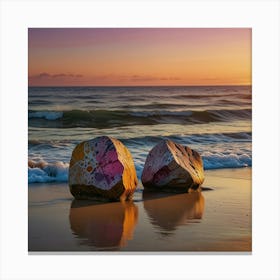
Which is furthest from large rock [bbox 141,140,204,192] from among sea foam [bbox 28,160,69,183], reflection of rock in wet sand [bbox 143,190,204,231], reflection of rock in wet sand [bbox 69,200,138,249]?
sea foam [bbox 28,160,69,183]

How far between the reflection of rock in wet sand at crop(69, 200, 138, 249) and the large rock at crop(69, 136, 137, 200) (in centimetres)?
11

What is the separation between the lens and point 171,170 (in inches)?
301

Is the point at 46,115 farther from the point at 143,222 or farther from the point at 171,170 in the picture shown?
the point at 143,222

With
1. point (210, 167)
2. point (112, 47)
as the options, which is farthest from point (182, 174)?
point (112, 47)

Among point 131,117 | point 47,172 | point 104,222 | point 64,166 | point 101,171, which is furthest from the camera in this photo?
point 131,117

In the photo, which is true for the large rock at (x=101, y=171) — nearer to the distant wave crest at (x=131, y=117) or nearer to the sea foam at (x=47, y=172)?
the sea foam at (x=47, y=172)

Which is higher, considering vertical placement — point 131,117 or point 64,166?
point 131,117

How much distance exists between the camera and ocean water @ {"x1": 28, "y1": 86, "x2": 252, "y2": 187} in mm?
7488

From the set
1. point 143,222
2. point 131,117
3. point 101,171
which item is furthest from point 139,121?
point 143,222

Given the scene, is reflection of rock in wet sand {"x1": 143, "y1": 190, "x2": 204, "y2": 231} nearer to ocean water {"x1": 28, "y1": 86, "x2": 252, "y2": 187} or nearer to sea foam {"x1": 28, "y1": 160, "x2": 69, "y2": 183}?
ocean water {"x1": 28, "y1": 86, "x2": 252, "y2": 187}

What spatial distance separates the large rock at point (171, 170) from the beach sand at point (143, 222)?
12 centimetres

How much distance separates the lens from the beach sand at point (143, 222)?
21.0ft

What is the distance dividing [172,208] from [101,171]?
77 centimetres
